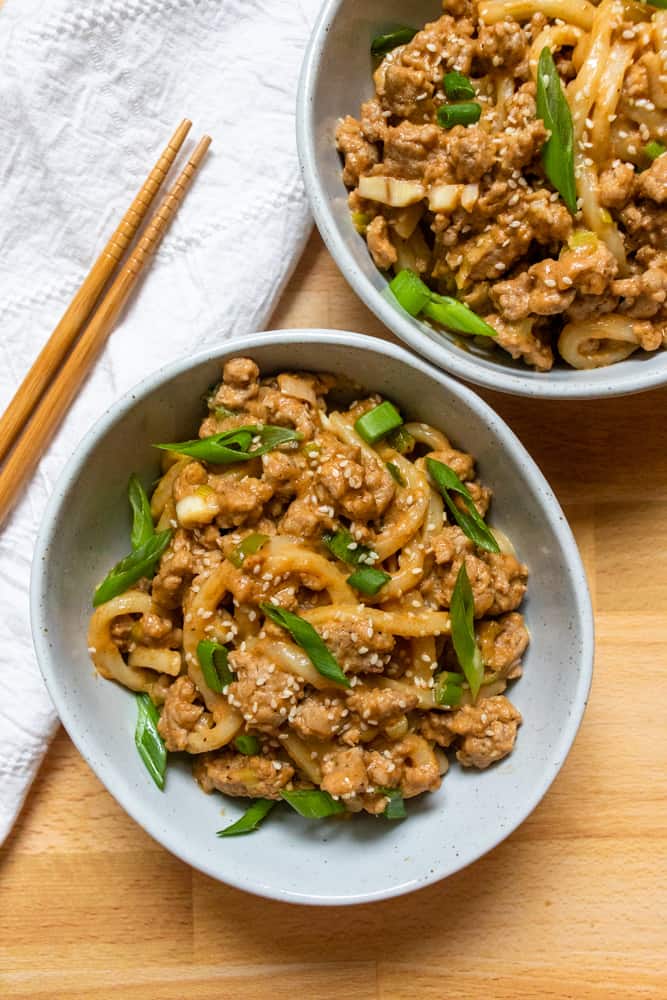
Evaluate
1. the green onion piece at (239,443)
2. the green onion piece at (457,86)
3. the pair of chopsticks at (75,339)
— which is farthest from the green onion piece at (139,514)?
the green onion piece at (457,86)

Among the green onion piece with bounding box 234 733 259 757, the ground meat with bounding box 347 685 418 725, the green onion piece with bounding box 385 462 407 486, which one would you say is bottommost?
the green onion piece with bounding box 234 733 259 757

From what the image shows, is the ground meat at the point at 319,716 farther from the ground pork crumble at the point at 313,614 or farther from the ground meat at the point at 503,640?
the ground meat at the point at 503,640

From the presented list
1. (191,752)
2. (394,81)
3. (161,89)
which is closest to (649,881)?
(191,752)

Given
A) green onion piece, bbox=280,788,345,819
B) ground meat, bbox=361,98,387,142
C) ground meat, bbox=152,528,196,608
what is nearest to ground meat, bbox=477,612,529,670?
green onion piece, bbox=280,788,345,819

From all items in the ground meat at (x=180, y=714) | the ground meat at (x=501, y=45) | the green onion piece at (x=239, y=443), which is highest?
the ground meat at (x=501, y=45)

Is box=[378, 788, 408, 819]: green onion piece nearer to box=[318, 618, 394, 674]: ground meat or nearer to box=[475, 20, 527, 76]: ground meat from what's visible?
box=[318, 618, 394, 674]: ground meat

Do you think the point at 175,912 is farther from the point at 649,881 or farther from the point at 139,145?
the point at 139,145
